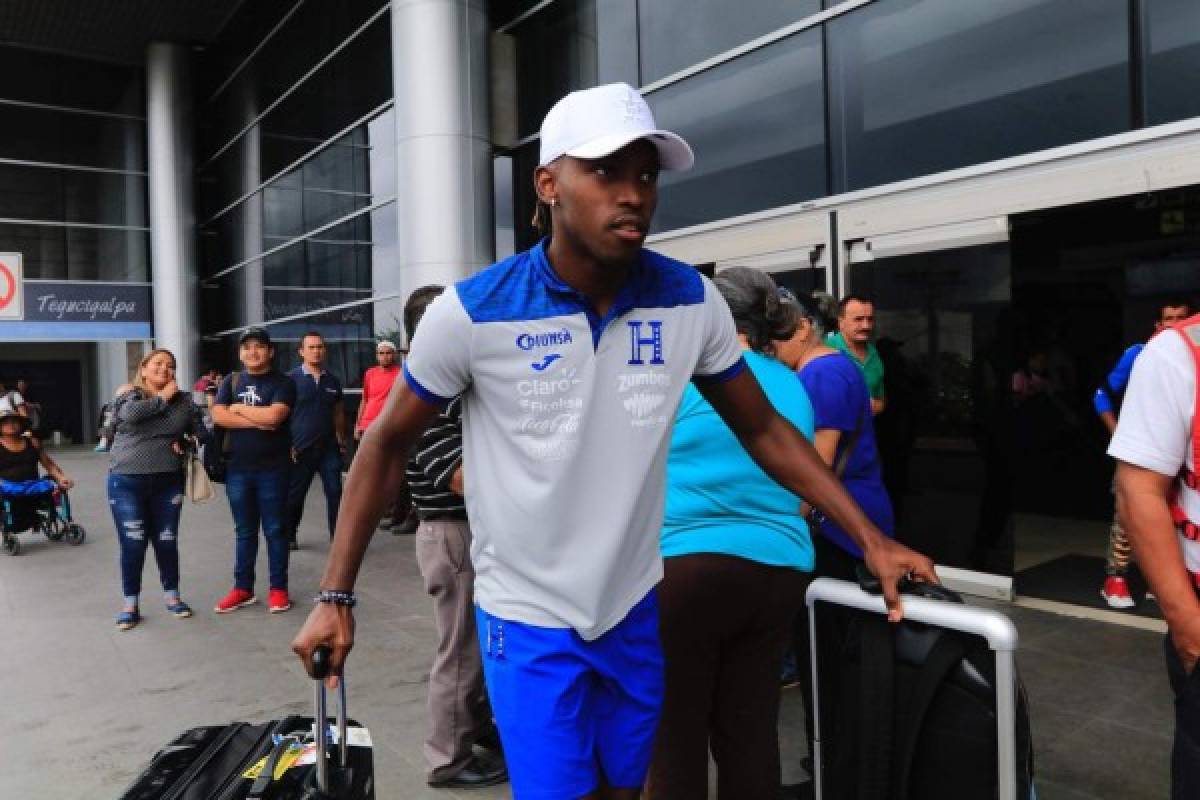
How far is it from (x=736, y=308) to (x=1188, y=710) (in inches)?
58.1

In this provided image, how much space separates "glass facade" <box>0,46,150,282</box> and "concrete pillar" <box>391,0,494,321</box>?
644 inches

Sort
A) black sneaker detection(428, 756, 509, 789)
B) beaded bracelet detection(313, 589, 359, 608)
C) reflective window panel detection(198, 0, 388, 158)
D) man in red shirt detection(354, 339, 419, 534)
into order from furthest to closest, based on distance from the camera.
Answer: reflective window panel detection(198, 0, 388, 158)
man in red shirt detection(354, 339, 419, 534)
black sneaker detection(428, 756, 509, 789)
beaded bracelet detection(313, 589, 359, 608)

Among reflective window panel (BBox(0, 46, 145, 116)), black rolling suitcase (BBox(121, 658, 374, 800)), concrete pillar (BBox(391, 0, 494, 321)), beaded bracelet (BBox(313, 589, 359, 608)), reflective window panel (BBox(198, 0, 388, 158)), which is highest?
reflective window panel (BBox(0, 46, 145, 116))

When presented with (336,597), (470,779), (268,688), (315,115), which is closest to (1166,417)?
(336,597)

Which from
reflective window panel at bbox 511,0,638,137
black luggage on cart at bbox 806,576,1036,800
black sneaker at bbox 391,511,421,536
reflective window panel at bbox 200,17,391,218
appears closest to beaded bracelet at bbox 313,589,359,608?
black luggage on cart at bbox 806,576,1036,800

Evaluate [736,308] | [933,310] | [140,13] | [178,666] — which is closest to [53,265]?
[140,13]

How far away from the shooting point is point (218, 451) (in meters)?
6.28

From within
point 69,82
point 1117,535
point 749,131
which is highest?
point 69,82

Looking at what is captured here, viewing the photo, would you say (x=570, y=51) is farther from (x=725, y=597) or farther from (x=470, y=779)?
(x=725, y=597)

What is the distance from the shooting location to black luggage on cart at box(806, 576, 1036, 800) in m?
1.76

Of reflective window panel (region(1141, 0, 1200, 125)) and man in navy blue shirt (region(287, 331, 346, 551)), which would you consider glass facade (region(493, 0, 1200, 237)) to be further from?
man in navy blue shirt (region(287, 331, 346, 551))

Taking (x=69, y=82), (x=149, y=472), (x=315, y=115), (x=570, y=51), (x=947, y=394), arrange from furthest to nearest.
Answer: (x=69, y=82)
(x=315, y=115)
(x=570, y=51)
(x=947, y=394)
(x=149, y=472)

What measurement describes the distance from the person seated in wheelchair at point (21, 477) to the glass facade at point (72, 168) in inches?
620

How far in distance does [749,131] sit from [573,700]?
686cm
